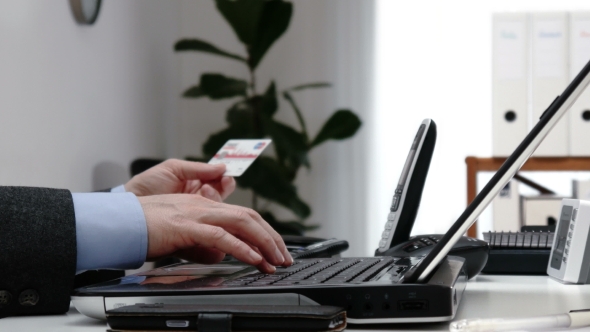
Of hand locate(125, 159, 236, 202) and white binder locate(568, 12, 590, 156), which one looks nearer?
hand locate(125, 159, 236, 202)

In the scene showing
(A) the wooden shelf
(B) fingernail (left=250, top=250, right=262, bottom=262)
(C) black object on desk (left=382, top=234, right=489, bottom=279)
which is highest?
(B) fingernail (left=250, top=250, right=262, bottom=262)

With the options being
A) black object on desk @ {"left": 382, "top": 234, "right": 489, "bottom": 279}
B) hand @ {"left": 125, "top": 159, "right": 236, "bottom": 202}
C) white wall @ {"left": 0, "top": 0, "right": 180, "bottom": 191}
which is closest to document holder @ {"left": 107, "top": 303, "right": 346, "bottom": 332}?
black object on desk @ {"left": 382, "top": 234, "right": 489, "bottom": 279}

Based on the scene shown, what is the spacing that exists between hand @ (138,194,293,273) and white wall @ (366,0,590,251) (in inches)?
93.6

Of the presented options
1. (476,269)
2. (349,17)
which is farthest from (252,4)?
(476,269)

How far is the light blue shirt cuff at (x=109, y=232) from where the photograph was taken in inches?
30.3

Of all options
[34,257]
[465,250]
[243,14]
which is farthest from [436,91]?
[34,257]

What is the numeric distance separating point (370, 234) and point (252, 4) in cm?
119

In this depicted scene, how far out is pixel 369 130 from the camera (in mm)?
3148

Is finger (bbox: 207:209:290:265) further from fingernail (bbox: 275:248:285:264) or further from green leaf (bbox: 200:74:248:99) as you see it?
green leaf (bbox: 200:74:248:99)

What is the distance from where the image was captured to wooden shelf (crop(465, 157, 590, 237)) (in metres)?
2.43

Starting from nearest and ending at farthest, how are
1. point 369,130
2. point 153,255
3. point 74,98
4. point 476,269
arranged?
point 153,255, point 476,269, point 74,98, point 369,130

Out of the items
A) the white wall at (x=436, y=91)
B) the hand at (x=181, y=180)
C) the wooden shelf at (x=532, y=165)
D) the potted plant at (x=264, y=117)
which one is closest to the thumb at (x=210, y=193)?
the hand at (x=181, y=180)

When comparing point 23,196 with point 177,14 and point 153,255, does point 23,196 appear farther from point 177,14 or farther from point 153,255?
point 177,14

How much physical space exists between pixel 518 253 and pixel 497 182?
0.53 m
